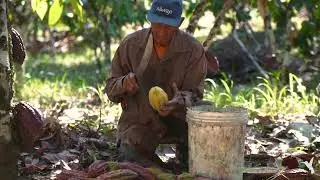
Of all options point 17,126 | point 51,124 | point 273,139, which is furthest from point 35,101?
point 17,126

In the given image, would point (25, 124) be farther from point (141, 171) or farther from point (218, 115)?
point (218, 115)

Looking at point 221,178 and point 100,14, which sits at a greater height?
point 100,14

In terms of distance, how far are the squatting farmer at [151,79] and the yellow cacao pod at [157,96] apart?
157mm

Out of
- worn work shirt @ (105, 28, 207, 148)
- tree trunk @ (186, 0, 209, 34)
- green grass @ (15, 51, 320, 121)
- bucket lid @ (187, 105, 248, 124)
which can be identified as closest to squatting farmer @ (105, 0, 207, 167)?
worn work shirt @ (105, 28, 207, 148)

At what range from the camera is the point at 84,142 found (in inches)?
196

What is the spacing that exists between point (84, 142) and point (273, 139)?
1.57 m

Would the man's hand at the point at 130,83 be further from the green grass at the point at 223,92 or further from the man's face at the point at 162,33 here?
the green grass at the point at 223,92

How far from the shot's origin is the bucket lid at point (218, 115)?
3732 mm

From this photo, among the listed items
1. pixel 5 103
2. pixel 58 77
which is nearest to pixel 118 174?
pixel 5 103

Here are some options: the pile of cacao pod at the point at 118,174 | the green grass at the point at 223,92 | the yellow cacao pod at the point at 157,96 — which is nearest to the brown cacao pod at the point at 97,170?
the pile of cacao pod at the point at 118,174

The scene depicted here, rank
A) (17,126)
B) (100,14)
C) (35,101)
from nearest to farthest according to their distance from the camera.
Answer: (17,126) → (35,101) → (100,14)

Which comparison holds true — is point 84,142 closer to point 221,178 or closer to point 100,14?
point 221,178

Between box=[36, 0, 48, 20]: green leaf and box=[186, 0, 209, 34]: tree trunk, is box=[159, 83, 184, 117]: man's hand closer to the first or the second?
box=[36, 0, 48, 20]: green leaf

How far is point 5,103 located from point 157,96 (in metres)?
0.97
